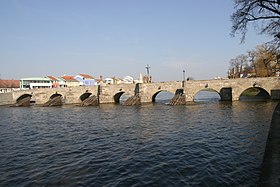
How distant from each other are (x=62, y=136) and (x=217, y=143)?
10785 millimetres

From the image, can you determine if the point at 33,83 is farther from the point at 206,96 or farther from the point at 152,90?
the point at 206,96

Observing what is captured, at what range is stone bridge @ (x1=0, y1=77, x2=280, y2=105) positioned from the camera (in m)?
34.8

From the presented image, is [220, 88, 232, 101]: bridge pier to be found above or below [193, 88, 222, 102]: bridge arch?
above

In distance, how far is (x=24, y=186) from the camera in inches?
294

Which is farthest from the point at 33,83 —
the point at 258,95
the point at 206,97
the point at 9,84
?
the point at 258,95

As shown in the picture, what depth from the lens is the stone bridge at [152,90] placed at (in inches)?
1369

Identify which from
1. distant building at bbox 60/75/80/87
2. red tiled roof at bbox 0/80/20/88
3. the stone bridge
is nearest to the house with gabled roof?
distant building at bbox 60/75/80/87

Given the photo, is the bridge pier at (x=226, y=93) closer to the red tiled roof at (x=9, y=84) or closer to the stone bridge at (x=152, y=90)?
the stone bridge at (x=152, y=90)

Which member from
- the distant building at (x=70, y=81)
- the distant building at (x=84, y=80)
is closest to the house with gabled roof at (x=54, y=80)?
the distant building at (x=70, y=81)

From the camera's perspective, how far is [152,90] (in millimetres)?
42031

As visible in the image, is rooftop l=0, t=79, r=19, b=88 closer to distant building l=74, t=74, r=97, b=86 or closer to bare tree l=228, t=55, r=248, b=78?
distant building l=74, t=74, r=97, b=86

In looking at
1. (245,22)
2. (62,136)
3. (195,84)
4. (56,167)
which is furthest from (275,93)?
(56,167)

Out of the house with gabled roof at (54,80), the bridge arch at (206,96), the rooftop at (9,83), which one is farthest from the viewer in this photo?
the rooftop at (9,83)

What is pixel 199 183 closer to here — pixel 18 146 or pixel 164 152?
pixel 164 152
